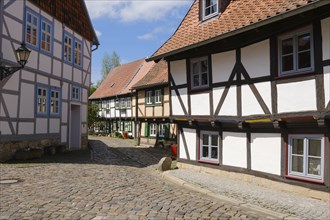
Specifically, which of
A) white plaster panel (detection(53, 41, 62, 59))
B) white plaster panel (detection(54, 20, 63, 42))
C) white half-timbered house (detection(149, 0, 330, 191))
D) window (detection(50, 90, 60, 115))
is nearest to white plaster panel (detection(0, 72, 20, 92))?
window (detection(50, 90, 60, 115))

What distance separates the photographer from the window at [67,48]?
1814 cm

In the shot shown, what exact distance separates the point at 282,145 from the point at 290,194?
4.31ft

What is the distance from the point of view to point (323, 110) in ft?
25.6

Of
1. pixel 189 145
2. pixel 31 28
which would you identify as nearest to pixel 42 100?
pixel 31 28

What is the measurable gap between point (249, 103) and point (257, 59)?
4.28 ft

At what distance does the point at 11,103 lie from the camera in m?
13.5

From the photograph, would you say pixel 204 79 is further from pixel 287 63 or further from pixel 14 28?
pixel 14 28

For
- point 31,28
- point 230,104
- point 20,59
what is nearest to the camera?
point 230,104

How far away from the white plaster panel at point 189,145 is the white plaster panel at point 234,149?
1.58 meters

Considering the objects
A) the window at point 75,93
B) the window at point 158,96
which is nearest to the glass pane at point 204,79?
the window at point 75,93

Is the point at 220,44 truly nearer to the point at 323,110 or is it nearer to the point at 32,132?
the point at 323,110

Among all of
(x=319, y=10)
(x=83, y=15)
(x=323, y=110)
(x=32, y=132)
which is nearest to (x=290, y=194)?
(x=323, y=110)

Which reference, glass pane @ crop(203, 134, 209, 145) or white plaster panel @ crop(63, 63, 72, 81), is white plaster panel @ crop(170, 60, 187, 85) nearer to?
glass pane @ crop(203, 134, 209, 145)

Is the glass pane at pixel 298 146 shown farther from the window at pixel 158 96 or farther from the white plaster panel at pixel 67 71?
the window at pixel 158 96
